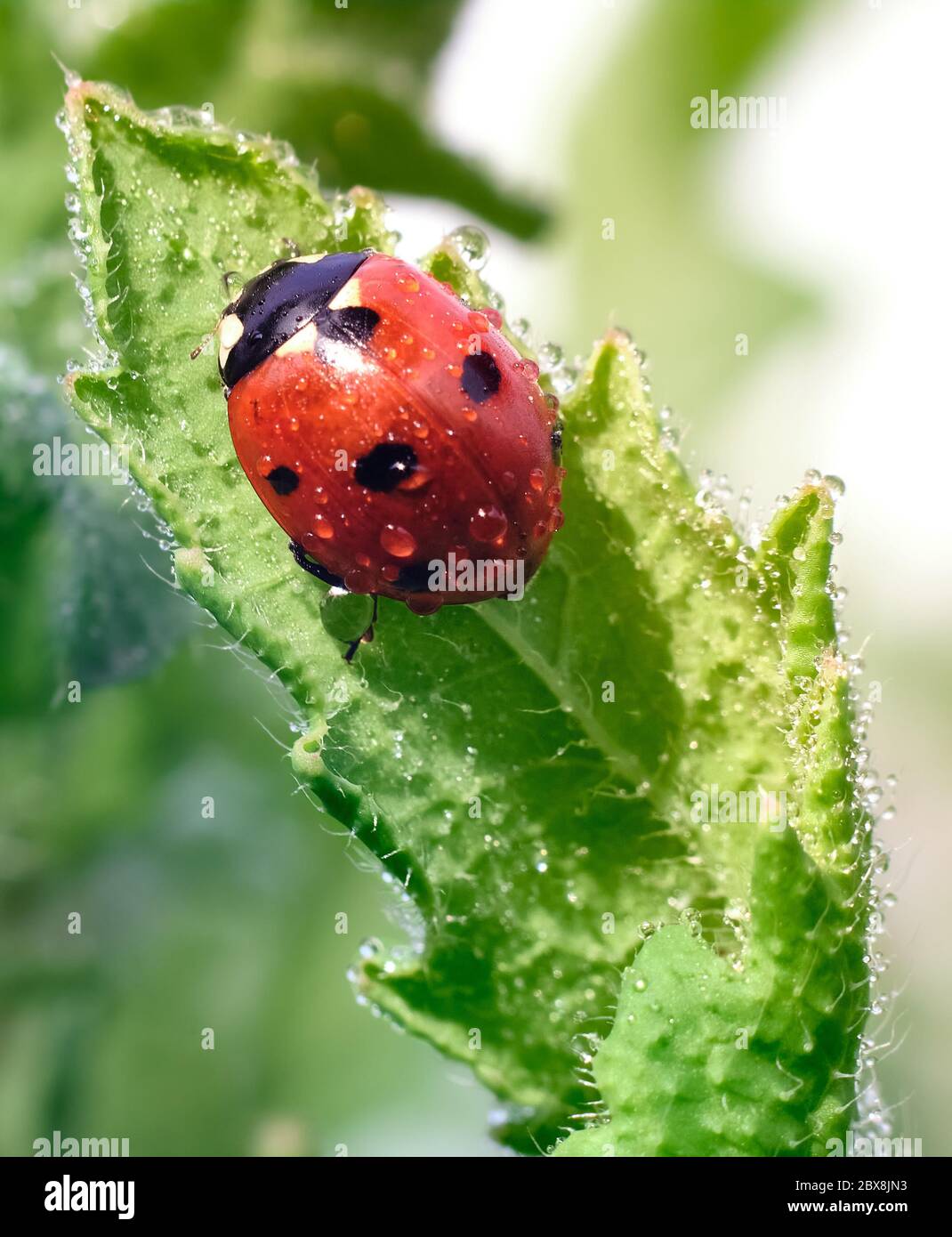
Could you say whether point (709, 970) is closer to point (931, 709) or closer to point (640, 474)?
point (640, 474)

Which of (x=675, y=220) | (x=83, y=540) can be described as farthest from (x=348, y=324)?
(x=675, y=220)

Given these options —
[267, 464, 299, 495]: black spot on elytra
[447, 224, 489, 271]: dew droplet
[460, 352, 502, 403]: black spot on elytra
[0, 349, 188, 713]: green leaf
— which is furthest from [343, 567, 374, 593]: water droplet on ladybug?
[0, 349, 188, 713]: green leaf

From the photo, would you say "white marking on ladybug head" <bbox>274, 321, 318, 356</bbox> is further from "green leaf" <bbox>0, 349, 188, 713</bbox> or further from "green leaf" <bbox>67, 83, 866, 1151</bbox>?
"green leaf" <bbox>0, 349, 188, 713</bbox>

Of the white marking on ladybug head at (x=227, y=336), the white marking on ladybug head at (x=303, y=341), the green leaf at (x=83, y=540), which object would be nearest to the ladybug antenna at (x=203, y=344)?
the white marking on ladybug head at (x=227, y=336)

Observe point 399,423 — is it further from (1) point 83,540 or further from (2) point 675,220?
(2) point 675,220

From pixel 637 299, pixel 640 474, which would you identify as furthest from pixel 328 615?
pixel 637 299

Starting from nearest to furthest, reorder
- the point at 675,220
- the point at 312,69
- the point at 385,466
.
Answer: the point at 385,466
the point at 312,69
the point at 675,220
